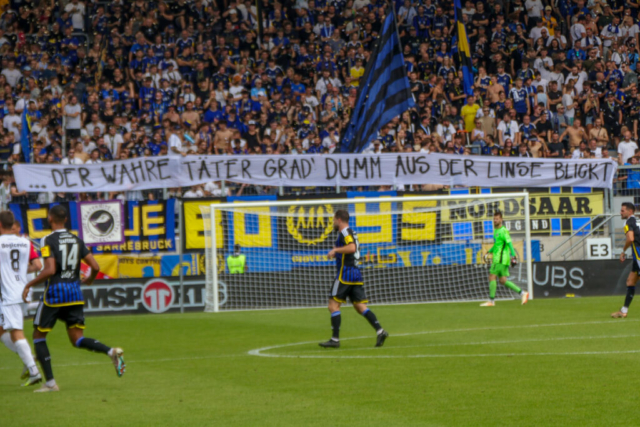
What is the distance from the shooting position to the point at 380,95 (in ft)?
74.7

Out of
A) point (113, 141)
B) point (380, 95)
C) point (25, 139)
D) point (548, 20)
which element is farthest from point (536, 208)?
point (25, 139)

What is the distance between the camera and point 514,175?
874 inches

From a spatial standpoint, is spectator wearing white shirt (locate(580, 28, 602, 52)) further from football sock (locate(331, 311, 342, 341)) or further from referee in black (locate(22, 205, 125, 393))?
referee in black (locate(22, 205, 125, 393))

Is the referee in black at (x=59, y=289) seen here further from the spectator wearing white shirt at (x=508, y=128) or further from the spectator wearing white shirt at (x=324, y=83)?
the spectator wearing white shirt at (x=508, y=128)

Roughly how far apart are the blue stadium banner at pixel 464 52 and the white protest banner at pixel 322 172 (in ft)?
15.2

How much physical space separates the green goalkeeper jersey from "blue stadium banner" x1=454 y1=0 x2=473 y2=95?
786 cm

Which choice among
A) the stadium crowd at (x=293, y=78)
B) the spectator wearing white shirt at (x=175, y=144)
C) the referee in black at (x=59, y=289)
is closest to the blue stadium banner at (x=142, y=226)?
the stadium crowd at (x=293, y=78)

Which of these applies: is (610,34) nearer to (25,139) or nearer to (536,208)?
(536,208)

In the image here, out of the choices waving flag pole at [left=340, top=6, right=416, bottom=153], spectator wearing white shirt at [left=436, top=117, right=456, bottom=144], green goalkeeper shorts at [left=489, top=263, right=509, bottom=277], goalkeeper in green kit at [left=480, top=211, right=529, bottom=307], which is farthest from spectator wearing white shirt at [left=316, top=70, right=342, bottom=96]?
green goalkeeper shorts at [left=489, top=263, right=509, bottom=277]

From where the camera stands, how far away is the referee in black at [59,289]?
31.3 feet

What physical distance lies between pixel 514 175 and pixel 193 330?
31.7ft

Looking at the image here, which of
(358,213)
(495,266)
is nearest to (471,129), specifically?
(358,213)

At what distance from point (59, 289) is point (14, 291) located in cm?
95

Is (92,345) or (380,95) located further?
(380,95)
